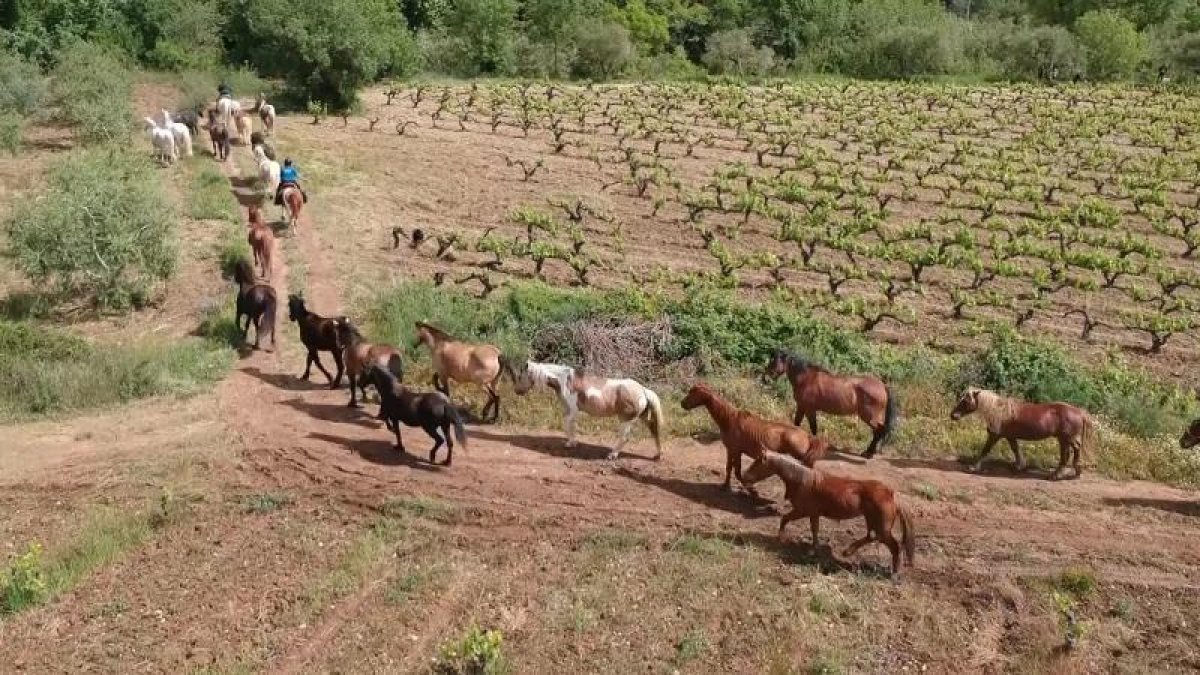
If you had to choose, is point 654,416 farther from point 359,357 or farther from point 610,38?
point 610,38

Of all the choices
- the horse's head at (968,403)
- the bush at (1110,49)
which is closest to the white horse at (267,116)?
the horse's head at (968,403)

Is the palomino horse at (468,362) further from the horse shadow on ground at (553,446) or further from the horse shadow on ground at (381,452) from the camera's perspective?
the horse shadow on ground at (381,452)

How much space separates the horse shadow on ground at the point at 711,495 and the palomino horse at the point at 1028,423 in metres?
3.29

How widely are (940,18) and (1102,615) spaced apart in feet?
199

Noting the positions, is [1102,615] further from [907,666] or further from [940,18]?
[940,18]

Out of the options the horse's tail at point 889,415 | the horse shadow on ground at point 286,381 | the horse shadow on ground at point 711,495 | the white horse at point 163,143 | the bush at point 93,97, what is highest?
the bush at point 93,97

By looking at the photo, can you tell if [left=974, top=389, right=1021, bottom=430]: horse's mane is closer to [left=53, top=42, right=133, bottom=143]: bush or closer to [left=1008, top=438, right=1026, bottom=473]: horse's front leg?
[left=1008, top=438, right=1026, bottom=473]: horse's front leg

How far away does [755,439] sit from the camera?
39.8 ft

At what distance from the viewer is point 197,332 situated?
17.3m

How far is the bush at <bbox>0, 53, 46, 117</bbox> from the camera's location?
28.6 meters

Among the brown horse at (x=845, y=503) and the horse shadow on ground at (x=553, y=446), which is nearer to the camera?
the brown horse at (x=845, y=503)

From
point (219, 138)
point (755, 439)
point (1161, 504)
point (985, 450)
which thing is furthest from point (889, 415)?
point (219, 138)

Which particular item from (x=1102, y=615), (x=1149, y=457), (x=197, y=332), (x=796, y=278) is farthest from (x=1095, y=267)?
(x=197, y=332)

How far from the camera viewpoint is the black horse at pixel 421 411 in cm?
1252
